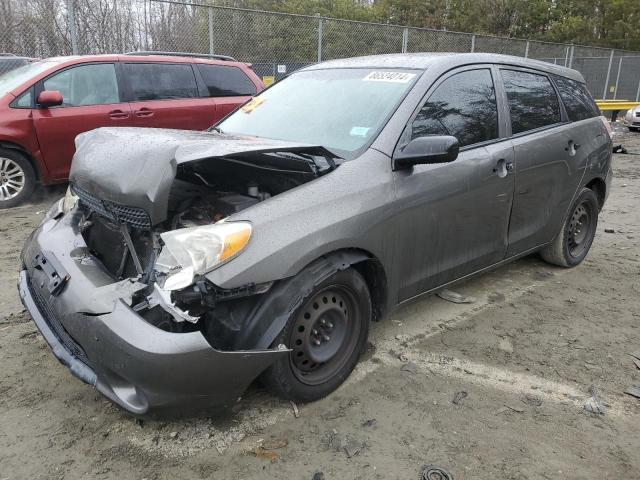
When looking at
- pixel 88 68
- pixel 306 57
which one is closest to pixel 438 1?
pixel 306 57

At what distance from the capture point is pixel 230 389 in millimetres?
2254

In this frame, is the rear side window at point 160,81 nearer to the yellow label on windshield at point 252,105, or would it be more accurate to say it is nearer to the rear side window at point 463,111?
the yellow label on windshield at point 252,105

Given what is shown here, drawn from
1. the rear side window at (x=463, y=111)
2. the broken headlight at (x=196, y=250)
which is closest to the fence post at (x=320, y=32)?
the rear side window at (x=463, y=111)

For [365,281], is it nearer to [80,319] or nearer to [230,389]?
[230,389]

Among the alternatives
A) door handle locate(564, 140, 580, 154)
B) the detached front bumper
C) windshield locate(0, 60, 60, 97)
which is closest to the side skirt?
door handle locate(564, 140, 580, 154)

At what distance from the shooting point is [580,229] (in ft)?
15.6

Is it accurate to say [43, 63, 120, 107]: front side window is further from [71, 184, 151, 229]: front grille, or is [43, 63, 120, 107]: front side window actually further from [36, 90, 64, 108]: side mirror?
[71, 184, 151, 229]: front grille

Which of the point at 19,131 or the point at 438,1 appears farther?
the point at 438,1

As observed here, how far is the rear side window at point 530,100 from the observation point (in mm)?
3807

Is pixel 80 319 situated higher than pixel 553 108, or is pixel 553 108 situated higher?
pixel 553 108

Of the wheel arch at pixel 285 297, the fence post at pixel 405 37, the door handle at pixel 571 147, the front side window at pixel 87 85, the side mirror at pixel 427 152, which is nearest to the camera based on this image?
the wheel arch at pixel 285 297

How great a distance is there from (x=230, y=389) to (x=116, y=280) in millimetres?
796

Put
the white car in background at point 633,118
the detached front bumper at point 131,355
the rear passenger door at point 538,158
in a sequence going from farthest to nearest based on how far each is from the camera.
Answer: the white car in background at point 633,118 → the rear passenger door at point 538,158 → the detached front bumper at point 131,355

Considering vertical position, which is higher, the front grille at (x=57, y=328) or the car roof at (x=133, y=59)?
the car roof at (x=133, y=59)
